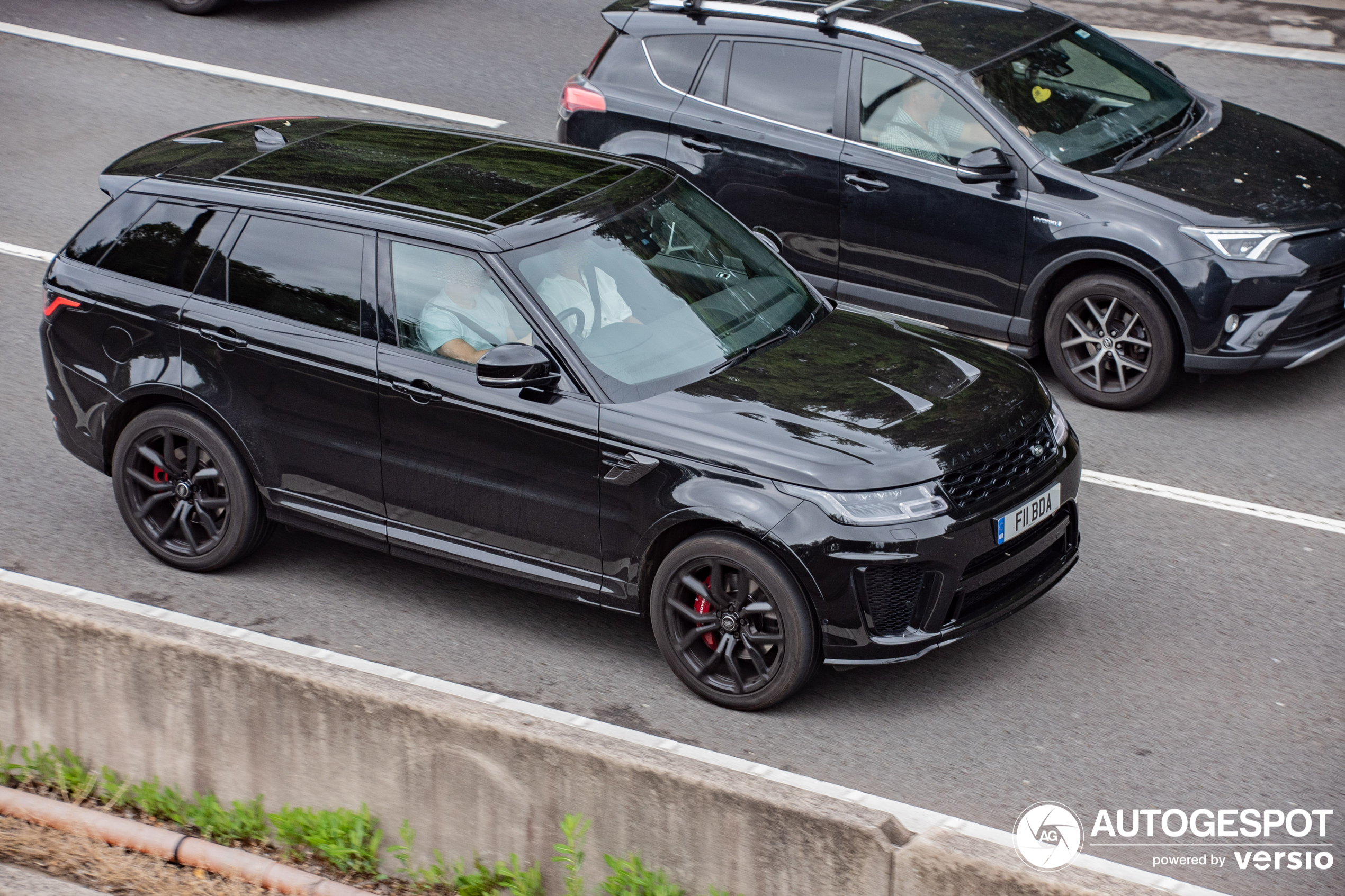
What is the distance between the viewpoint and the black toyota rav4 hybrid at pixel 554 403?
561 centimetres

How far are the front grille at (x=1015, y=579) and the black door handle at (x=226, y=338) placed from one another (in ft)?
10.5

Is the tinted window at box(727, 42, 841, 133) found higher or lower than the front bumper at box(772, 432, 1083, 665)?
higher

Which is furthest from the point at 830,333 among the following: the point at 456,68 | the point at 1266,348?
the point at 456,68

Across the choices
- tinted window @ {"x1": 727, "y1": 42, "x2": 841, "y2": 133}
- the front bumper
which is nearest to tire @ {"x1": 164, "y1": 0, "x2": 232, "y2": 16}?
tinted window @ {"x1": 727, "y1": 42, "x2": 841, "y2": 133}

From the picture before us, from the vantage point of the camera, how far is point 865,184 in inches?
349

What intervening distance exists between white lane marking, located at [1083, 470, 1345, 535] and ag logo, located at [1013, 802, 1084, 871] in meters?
2.71

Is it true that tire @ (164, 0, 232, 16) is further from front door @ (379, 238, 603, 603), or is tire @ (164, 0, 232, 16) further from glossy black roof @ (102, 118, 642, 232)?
front door @ (379, 238, 603, 603)

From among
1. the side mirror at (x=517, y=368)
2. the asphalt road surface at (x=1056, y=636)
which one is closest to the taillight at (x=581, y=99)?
the asphalt road surface at (x=1056, y=636)

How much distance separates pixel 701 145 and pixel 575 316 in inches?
142

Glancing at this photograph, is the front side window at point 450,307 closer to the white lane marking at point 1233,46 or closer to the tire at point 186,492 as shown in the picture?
the tire at point 186,492

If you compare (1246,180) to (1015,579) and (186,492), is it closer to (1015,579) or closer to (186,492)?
(1015,579)

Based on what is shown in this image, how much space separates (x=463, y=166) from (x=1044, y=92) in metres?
3.84

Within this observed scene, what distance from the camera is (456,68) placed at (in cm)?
1391

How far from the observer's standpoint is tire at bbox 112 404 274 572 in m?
6.68
